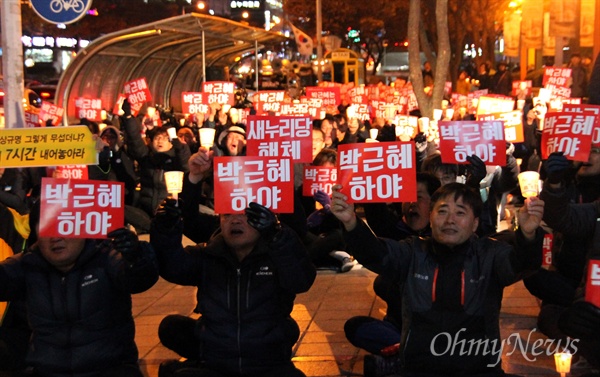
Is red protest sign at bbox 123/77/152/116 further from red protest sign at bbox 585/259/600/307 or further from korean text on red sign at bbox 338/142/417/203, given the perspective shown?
red protest sign at bbox 585/259/600/307

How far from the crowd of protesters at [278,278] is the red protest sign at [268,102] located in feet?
31.3

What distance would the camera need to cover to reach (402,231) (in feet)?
19.9

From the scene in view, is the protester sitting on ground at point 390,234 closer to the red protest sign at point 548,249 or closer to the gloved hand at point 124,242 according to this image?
the red protest sign at point 548,249

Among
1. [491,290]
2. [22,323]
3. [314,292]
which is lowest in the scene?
[314,292]

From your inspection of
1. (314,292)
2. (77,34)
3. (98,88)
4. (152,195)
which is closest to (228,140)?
(314,292)

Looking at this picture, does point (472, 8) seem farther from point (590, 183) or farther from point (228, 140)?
point (590, 183)

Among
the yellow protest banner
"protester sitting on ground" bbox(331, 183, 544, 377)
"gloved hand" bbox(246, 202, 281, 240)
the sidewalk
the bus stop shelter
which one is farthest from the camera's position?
the bus stop shelter

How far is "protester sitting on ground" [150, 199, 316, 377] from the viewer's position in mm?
5031

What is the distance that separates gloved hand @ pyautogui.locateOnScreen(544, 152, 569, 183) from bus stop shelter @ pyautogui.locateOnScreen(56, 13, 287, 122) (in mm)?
12710

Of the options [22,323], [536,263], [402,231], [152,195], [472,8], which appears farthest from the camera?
[472,8]

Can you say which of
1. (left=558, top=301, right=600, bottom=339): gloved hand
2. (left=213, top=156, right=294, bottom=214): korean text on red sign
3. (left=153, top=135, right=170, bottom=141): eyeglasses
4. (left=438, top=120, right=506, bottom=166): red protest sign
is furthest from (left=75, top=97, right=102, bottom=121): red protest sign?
(left=558, top=301, right=600, bottom=339): gloved hand

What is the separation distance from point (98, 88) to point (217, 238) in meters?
14.6

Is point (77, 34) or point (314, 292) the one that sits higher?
point (77, 34)

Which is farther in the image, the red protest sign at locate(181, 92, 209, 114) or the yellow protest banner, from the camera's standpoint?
the red protest sign at locate(181, 92, 209, 114)
